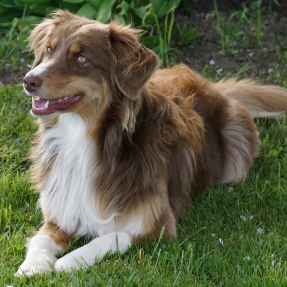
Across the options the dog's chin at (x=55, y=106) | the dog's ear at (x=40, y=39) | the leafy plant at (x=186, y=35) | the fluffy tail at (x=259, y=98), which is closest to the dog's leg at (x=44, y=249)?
the dog's chin at (x=55, y=106)

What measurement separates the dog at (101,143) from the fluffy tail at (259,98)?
123cm

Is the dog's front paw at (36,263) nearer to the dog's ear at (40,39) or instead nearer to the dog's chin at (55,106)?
the dog's chin at (55,106)

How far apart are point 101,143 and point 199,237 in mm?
1016

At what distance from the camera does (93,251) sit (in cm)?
335

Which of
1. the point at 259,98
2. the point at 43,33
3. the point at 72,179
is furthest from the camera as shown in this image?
the point at 259,98

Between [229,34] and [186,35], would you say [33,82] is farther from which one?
[229,34]

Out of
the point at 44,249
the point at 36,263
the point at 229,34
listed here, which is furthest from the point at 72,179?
the point at 229,34

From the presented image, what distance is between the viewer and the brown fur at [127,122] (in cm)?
327

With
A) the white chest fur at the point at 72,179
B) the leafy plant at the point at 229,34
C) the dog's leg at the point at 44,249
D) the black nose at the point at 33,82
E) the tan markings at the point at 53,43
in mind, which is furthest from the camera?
the leafy plant at the point at 229,34

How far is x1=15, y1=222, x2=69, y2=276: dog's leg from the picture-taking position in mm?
3205

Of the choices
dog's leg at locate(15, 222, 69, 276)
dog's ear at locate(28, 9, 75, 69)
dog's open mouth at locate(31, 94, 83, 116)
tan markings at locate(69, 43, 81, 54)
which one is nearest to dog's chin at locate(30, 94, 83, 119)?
dog's open mouth at locate(31, 94, 83, 116)

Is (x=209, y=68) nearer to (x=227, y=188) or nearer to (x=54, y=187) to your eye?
(x=227, y=188)

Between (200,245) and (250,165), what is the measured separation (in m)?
1.36

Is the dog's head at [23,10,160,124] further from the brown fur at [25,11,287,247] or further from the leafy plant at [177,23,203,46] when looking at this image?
the leafy plant at [177,23,203,46]
